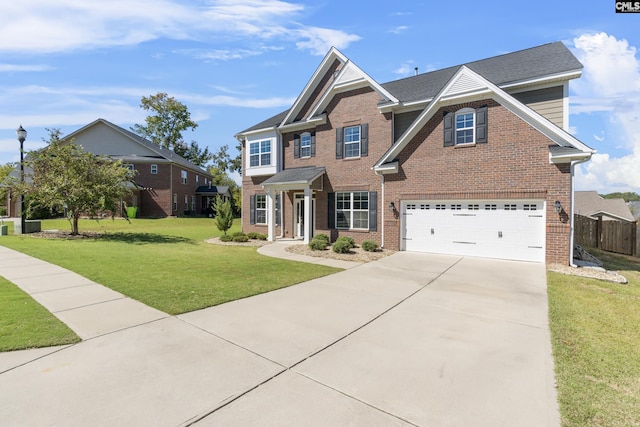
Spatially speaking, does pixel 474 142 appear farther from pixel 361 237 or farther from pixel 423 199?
pixel 361 237

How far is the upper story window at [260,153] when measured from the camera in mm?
18736

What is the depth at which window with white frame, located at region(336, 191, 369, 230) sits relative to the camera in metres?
14.8

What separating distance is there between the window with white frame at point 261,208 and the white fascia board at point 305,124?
4.21 m

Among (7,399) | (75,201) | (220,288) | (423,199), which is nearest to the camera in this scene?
(7,399)

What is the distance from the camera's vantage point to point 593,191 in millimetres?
39344

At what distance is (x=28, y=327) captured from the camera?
450 cm

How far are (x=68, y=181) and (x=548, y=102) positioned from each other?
875 inches

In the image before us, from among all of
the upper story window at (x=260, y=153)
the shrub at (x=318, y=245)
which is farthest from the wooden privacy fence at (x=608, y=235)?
the upper story window at (x=260, y=153)

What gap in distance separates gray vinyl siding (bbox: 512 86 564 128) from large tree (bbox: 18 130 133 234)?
66.7 feet

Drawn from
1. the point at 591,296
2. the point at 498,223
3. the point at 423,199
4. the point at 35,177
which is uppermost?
the point at 35,177

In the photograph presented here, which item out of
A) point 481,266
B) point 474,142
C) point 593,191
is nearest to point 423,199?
point 474,142

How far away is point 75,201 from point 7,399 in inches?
647

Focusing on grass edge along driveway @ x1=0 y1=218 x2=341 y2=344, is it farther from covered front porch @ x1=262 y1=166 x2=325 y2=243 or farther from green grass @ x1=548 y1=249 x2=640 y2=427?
green grass @ x1=548 y1=249 x2=640 y2=427

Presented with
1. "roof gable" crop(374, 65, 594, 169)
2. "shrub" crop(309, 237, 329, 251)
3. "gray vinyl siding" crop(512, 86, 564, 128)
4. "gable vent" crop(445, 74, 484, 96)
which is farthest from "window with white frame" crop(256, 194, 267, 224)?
"gray vinyl siding" crop(512, 86, 564, 128)
